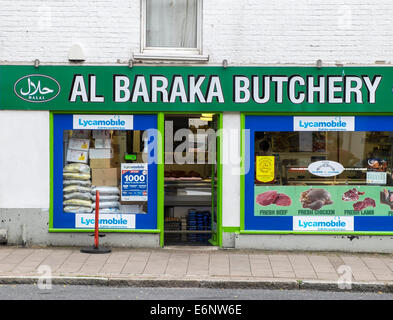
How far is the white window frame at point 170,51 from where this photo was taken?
11820 mm

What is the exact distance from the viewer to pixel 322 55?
11.9 metres

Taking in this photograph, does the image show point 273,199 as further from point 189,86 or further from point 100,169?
point 100,169

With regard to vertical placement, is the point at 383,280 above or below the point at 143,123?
below

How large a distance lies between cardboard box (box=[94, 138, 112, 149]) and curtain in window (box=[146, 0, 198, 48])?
1890 mm

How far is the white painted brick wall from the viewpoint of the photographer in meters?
11.8

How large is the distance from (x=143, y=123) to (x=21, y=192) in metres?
2.49

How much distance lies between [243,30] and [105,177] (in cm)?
362

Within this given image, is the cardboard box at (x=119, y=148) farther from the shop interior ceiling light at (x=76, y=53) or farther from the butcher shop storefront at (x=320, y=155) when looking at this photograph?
the butcher shop storefront at (x=320, y=155)

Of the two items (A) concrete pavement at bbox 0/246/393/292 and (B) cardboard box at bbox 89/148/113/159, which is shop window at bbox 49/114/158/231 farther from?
(A) concrete pavement at bbox 0/246/393/292

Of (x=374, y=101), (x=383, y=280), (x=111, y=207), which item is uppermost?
(x=374, y=101)

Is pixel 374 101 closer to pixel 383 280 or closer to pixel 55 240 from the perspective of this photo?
pixel 383 280

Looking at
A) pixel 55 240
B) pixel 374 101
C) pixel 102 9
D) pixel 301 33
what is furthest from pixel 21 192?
pixel 374 101

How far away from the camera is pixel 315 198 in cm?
1207

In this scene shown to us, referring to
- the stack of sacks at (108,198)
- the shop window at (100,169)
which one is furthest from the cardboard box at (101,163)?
the stack of sacks at (108,198)
